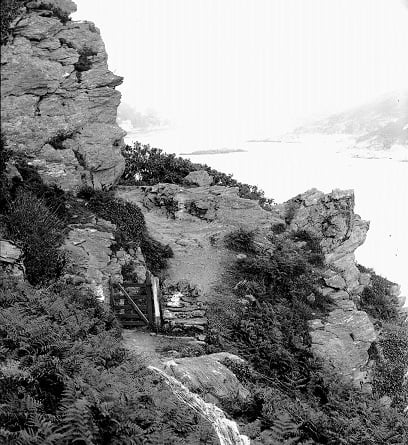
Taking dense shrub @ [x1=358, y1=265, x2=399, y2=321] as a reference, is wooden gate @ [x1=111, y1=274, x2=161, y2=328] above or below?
above

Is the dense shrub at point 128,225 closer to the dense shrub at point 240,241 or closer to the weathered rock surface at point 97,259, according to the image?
the weathered rock surface at point 97,259

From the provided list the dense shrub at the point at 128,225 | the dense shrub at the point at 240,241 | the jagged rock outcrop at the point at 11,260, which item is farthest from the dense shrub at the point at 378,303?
the jagged rock outcrop at the point at 11,260

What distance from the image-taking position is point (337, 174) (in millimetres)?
39625

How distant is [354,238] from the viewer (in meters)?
18.8

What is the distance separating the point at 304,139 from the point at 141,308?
45.9 meters

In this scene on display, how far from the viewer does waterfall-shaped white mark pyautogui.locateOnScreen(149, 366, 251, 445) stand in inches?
231

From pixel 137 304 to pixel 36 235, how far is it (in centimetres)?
295

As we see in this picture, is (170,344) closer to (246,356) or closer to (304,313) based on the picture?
(246,356)

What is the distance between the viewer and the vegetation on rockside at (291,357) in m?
7.20

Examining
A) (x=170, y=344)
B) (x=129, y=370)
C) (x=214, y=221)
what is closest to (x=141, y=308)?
(x=170, y=344)

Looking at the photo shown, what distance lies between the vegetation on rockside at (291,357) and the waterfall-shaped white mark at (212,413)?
10.5 inches

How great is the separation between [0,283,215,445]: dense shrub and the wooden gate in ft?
8.14

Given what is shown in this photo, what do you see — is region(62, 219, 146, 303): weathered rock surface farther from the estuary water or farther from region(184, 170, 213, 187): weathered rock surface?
the estuary water

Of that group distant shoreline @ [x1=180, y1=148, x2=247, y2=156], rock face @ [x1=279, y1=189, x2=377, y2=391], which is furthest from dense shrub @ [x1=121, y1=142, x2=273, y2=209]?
distant shoreline @ [x1=180, y1=148, x2=247, y2=156]
